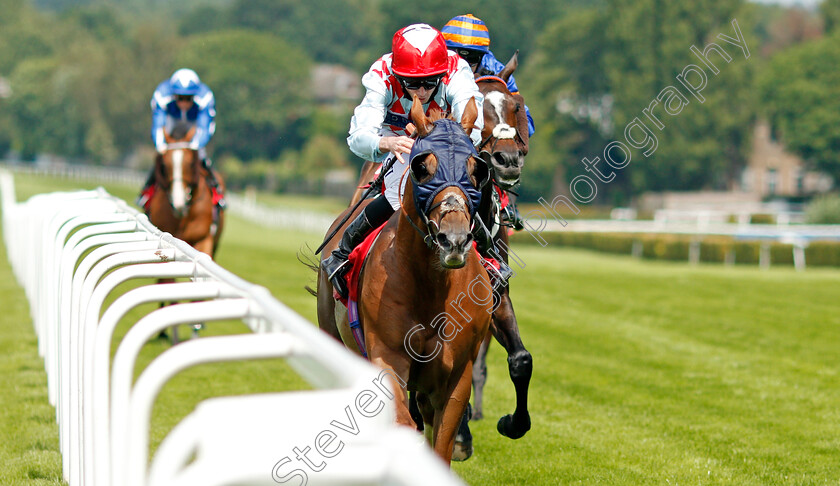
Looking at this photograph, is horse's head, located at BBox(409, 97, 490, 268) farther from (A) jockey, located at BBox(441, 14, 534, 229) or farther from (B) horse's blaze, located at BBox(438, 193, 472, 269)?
(A) jockey, located at BBox(441, 14, 534, 229)

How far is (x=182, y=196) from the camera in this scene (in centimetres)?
908

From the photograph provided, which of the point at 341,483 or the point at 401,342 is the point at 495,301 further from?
the point at 341,483

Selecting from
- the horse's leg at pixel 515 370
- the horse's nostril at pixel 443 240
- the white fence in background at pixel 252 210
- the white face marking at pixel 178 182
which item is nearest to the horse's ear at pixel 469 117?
the horse's nostril at pixel 443 240

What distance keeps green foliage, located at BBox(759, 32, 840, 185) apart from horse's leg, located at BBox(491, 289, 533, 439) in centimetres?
4646

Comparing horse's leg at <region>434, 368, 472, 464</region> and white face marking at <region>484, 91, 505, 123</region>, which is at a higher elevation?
white face marking at <region>484, 91, 505, 123</region>

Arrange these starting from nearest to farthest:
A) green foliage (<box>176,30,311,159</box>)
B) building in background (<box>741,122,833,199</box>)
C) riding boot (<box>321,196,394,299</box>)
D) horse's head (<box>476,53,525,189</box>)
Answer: riding boot (<box>321,196,394,299</box>)
horse's head (<box>476,53,525,189</box>)
building in background (<box>741,122,833,199</box>)
green foliage (<box>176,30,311,159</box>)

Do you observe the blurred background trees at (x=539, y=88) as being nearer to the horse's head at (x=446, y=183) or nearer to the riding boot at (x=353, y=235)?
the riding boot at (x=353, y=235)

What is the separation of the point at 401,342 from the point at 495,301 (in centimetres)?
114

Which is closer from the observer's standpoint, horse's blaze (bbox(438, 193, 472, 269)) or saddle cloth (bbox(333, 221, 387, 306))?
horse's blaze (bbox(438, 193, 472, 269))

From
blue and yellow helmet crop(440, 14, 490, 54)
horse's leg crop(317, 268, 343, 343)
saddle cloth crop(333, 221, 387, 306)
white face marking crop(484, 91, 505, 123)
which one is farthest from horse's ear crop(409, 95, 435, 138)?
blue and yellow helmet crop(440, 14, 490, 54)

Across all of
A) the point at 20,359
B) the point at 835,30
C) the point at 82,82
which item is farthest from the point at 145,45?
the point at 20,359

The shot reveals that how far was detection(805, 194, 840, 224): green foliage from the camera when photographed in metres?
27.7

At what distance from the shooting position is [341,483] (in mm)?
1691

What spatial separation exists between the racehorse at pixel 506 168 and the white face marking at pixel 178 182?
14.7 ft
